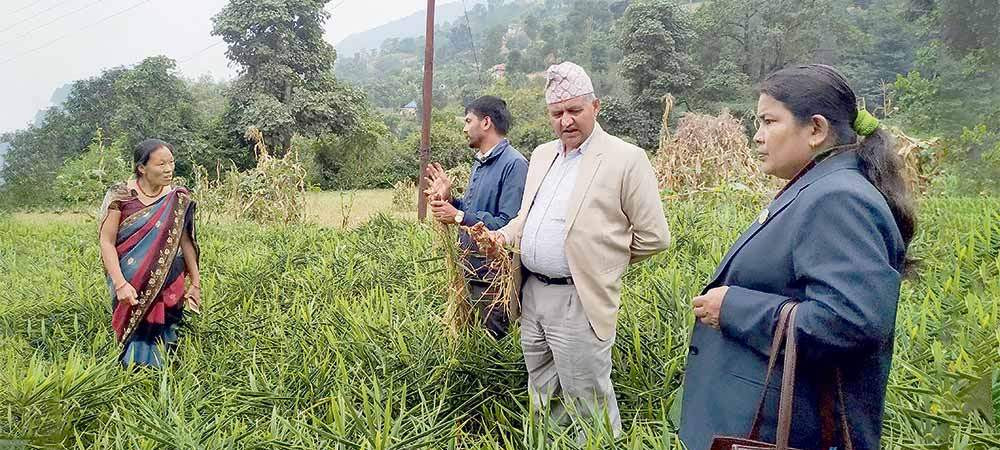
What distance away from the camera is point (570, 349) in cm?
247

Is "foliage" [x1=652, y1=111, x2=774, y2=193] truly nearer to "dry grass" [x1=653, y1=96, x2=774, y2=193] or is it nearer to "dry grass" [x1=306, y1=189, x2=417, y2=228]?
"dry grass" [x1=653, y1=96, x2=774, y2=193]

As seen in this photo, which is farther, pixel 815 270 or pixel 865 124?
pixel 865 124

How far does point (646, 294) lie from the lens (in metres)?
3.79

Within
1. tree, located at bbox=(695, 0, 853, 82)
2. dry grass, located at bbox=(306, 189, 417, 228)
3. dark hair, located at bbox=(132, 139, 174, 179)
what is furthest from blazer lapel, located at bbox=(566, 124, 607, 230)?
tree, located at bbox=(695, 0, 853, 82)

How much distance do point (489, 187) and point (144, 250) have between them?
1.85 metres

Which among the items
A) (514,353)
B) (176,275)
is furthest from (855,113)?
(176,275)

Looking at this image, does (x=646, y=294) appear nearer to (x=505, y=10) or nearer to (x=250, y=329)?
(x=250, y=329)

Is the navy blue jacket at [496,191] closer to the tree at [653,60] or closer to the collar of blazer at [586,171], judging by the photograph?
the collar of blazer at [586,171]

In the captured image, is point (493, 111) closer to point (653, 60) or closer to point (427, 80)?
point (427, 80)

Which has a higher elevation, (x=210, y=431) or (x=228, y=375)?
(x=210, y=431)

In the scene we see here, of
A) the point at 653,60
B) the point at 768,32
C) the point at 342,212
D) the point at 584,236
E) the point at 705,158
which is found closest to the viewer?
the point at 584,236

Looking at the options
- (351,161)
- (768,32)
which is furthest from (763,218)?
(768,32)

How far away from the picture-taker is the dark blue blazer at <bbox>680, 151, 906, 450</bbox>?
1.26m

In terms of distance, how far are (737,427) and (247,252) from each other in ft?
18.2
